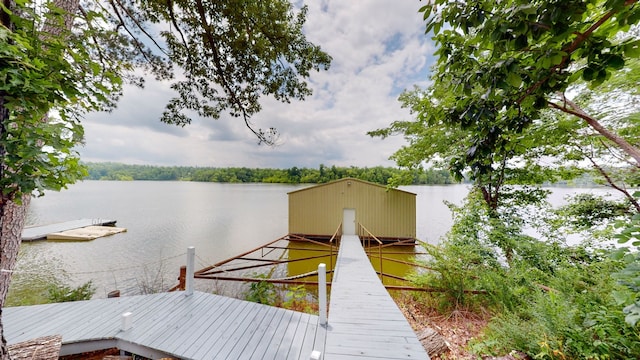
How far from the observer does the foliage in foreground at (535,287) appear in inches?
79.4

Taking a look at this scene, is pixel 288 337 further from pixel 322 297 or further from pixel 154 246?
pixel 154 246

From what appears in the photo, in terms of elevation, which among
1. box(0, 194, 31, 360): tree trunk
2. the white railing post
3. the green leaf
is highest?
the green leaf

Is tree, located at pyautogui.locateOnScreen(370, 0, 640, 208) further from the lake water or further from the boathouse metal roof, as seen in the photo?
the lake water

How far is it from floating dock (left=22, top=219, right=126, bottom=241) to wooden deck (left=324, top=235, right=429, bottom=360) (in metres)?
17.7

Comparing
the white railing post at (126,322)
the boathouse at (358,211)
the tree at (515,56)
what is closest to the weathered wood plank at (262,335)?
the white railing post at (126,322)

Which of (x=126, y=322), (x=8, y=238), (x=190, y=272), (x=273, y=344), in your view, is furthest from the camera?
(x=190, y=272)

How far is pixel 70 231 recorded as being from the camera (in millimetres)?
14039

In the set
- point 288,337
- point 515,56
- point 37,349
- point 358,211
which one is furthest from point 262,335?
point 358,211

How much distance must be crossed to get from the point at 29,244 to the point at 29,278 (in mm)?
7928

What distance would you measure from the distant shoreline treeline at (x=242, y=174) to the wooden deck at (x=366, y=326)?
26.6m

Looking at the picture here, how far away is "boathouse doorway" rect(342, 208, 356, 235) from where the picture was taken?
11.9m

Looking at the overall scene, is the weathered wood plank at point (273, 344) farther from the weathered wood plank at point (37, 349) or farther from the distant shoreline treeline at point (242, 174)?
the distant shoreline treeline at point (242, 174)

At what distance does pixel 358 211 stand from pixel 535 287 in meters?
8.73

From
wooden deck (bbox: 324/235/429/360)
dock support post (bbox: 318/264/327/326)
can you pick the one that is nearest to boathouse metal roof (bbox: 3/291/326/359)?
dock support post (bbox: 318/264/327/326)
